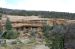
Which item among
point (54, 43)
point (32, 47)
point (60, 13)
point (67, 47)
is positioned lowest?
point (60, 13)

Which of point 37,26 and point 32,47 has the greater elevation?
point 32,47

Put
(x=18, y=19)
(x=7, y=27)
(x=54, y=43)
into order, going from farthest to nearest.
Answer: (x=18, y=19) < (x=7, y=27) < (x=54, y=43)

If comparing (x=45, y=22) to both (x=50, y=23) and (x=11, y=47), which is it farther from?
(x=11, y=47)

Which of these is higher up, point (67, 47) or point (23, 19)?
point (67, 47)

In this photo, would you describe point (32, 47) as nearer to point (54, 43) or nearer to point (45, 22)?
point (54, 43)

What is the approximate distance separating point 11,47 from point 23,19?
1787cm

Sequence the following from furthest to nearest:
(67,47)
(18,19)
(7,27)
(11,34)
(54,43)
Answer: (18,19)
(7,27)
(11,34)
(54,43)
(67,47)

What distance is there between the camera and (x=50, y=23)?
3422 centimetres

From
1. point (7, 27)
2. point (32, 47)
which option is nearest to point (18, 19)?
point (7, 27)

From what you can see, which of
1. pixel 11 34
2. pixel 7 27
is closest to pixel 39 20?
pixel 7 27

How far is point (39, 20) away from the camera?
33.8 metres

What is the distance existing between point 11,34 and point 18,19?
32.8 feet

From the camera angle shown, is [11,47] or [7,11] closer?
[11,47]

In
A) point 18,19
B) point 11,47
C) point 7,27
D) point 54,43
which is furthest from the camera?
point 18,19
